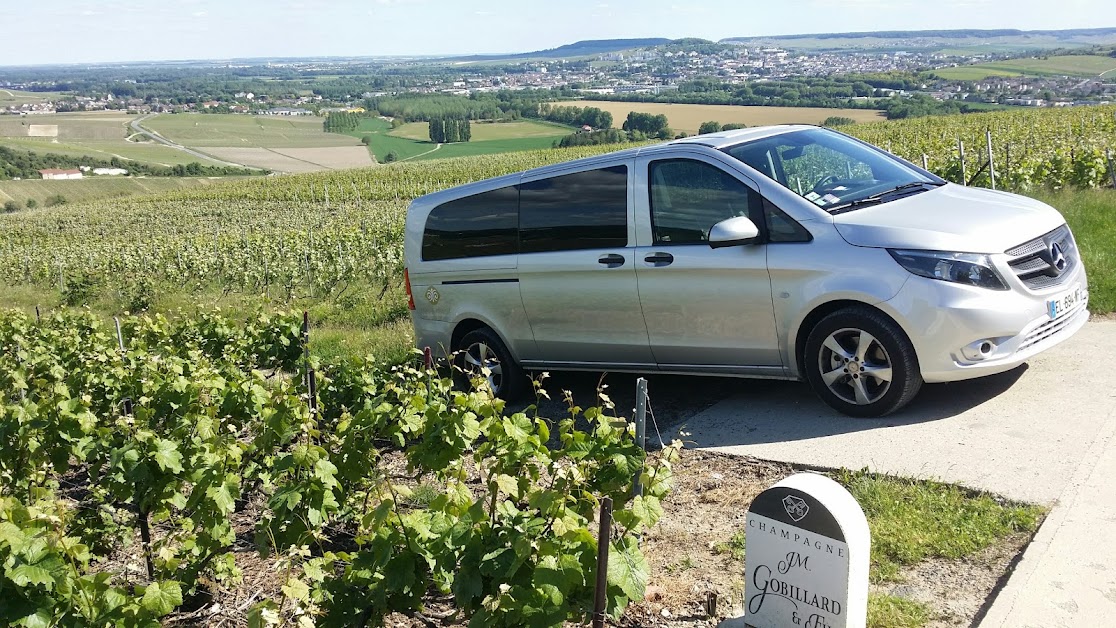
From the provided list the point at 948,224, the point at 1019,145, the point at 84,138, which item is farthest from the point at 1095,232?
the point at 84,138

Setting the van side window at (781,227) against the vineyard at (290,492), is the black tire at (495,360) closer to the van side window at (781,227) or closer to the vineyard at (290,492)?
the vineyard at (290,492)

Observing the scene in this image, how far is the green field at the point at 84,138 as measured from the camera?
4815 inches

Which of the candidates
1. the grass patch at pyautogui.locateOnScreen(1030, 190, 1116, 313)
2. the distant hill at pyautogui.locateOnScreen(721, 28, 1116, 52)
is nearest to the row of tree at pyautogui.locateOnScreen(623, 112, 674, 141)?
the grass patch at pyautogui.locateOnScreen(1030, 190, 1116, 313)

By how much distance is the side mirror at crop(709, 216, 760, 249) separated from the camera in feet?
20.4

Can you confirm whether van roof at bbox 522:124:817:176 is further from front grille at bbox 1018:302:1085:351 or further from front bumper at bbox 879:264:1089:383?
front grille at bbox 1018:302:1085:351

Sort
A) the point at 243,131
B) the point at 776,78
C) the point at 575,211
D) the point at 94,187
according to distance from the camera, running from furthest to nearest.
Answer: the point at 243,131 → the point at 94,187 → the point at 776,78 → the point at 575,211

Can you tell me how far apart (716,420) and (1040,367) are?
226 cm

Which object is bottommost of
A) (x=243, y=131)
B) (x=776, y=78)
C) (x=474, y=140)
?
(x=474, y=140)

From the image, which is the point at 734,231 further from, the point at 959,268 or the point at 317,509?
the point at 317,509

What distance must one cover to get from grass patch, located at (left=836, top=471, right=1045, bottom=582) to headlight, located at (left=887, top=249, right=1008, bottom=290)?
136 centimetres

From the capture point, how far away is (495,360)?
7816 millimetres

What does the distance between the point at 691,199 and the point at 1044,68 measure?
81.6 meters

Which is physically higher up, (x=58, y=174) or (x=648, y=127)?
(x=648, y=127)

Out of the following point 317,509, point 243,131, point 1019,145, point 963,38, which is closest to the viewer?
point 317,509
